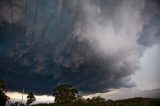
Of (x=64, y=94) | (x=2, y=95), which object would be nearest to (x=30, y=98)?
(x=64, y=94)

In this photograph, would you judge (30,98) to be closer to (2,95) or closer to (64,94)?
(64,94)

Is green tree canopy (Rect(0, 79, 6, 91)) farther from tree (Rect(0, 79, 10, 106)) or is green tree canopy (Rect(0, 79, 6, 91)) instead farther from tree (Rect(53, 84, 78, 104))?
tree (Rect(53, 84, 78, 104))

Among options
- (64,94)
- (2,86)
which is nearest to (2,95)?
(2,86)

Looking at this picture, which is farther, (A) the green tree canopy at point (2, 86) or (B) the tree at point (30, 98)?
(B) the tree at point (30, 98)

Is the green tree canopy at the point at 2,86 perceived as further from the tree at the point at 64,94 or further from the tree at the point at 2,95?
the tree at the point at 64,94

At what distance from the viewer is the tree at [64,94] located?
5251 inches

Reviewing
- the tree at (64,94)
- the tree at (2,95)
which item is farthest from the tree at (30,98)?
the tree at (2,95)

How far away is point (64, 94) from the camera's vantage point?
135 m

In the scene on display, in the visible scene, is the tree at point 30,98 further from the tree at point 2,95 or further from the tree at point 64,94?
the tree at point 2,95

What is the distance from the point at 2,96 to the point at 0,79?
11.9m

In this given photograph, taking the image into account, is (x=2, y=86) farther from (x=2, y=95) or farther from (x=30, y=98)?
(x=30, y=98)

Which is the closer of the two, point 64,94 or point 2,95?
point 2,95

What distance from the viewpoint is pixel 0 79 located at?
105 m

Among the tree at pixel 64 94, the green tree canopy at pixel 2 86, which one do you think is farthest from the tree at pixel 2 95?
the tree at pixel 64 94
